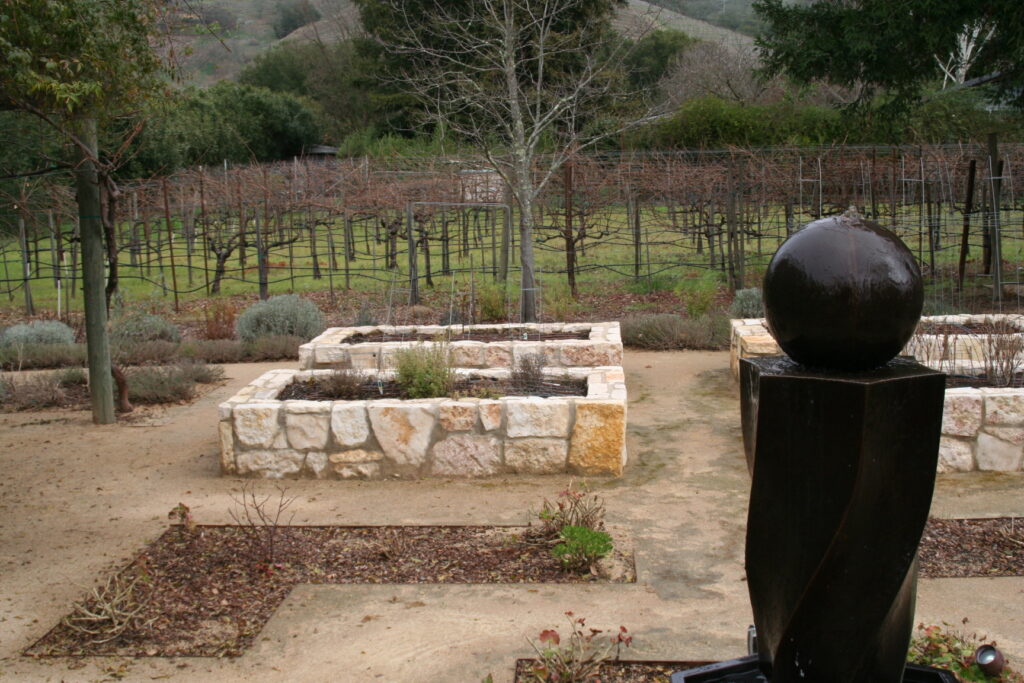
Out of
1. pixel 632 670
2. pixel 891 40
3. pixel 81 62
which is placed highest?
pixel 891 40

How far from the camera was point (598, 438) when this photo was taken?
650cm

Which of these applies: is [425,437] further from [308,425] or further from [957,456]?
[957,456]

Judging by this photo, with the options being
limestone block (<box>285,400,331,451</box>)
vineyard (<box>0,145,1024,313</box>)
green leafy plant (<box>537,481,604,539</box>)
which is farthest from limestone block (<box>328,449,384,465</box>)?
vineyard (<box>0,145,1024,313</box>)

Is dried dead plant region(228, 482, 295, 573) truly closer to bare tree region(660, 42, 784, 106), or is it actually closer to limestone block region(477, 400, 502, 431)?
limestone block region(477, 400, 502, 431)

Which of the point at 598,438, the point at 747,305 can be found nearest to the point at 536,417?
the point at 598,438

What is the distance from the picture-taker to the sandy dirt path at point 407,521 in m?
4.08

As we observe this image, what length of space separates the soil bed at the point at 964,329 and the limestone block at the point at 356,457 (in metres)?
4.71

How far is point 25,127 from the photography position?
7.94 m

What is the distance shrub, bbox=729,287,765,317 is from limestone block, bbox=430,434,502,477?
18.8 ft

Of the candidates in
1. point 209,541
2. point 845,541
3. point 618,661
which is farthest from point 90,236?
point 845,541

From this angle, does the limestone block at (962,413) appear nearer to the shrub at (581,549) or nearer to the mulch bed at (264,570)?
the mulch bed at (264,570)

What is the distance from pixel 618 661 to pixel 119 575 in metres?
2.55

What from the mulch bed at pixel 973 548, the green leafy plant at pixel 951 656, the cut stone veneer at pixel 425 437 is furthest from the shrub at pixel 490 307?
the green leafy plant at pixel 951 656

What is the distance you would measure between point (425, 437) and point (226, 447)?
1378mm
